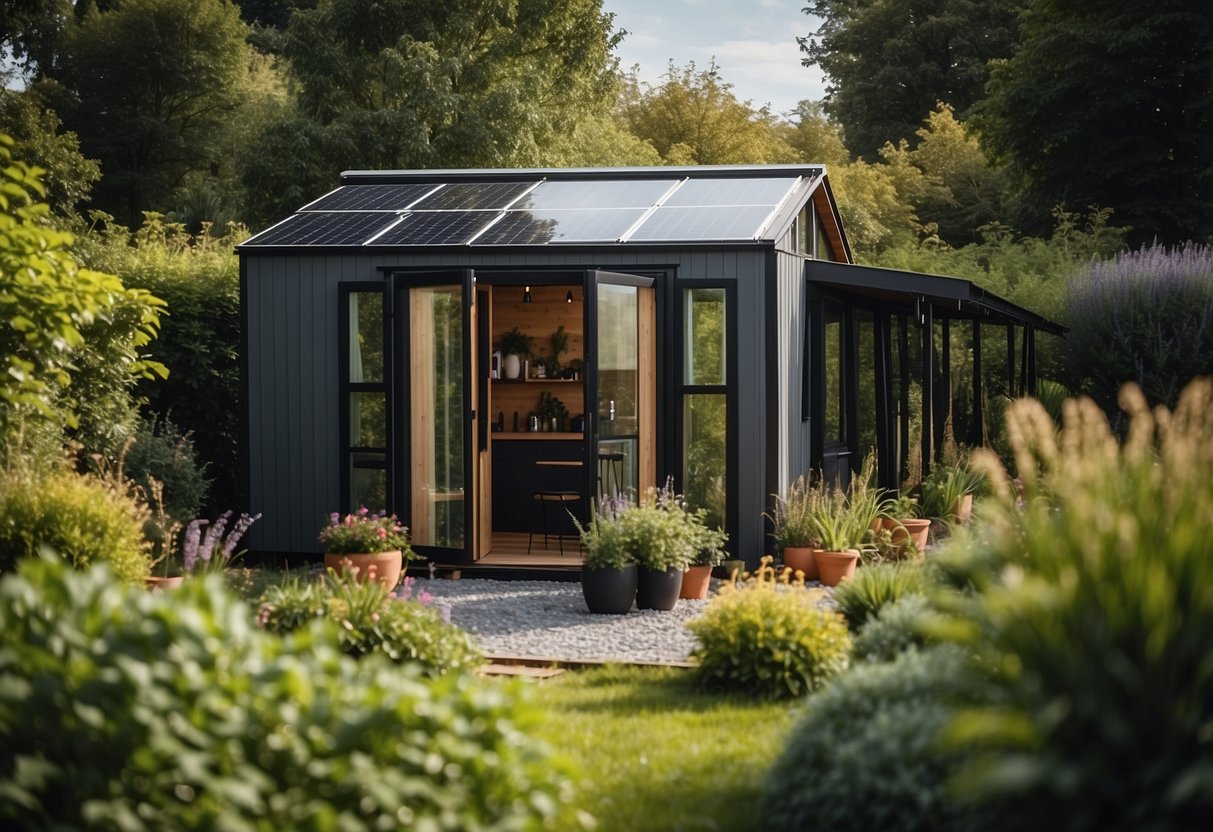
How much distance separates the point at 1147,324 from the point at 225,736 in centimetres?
1448

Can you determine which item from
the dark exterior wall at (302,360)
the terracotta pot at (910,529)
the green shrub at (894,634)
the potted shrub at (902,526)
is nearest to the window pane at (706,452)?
the dark exterior wall at (302,360)

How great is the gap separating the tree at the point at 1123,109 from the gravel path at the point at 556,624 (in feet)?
55.6

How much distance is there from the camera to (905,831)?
13.0 ft

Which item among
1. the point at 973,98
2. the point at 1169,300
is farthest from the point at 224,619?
the point at 973,98

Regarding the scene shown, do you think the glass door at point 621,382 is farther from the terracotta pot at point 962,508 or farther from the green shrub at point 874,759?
the green shrub at point 874,759

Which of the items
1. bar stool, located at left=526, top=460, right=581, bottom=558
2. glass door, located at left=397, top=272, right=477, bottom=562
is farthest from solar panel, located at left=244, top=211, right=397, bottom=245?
bar stool, located at left=526, top=460, right=581, bottom=558

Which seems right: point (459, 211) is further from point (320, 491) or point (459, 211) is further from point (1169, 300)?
point (1169, 300)

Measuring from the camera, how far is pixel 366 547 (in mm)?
9781

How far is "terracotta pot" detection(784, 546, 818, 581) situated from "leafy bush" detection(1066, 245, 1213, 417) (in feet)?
22.2

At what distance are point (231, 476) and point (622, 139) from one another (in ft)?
56.8

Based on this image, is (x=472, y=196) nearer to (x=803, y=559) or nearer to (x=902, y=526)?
(x=803, y=559)

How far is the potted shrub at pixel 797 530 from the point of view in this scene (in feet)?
35.2

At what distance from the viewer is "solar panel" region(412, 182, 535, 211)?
502 inches

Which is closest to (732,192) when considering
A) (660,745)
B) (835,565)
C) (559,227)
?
(559,227)
